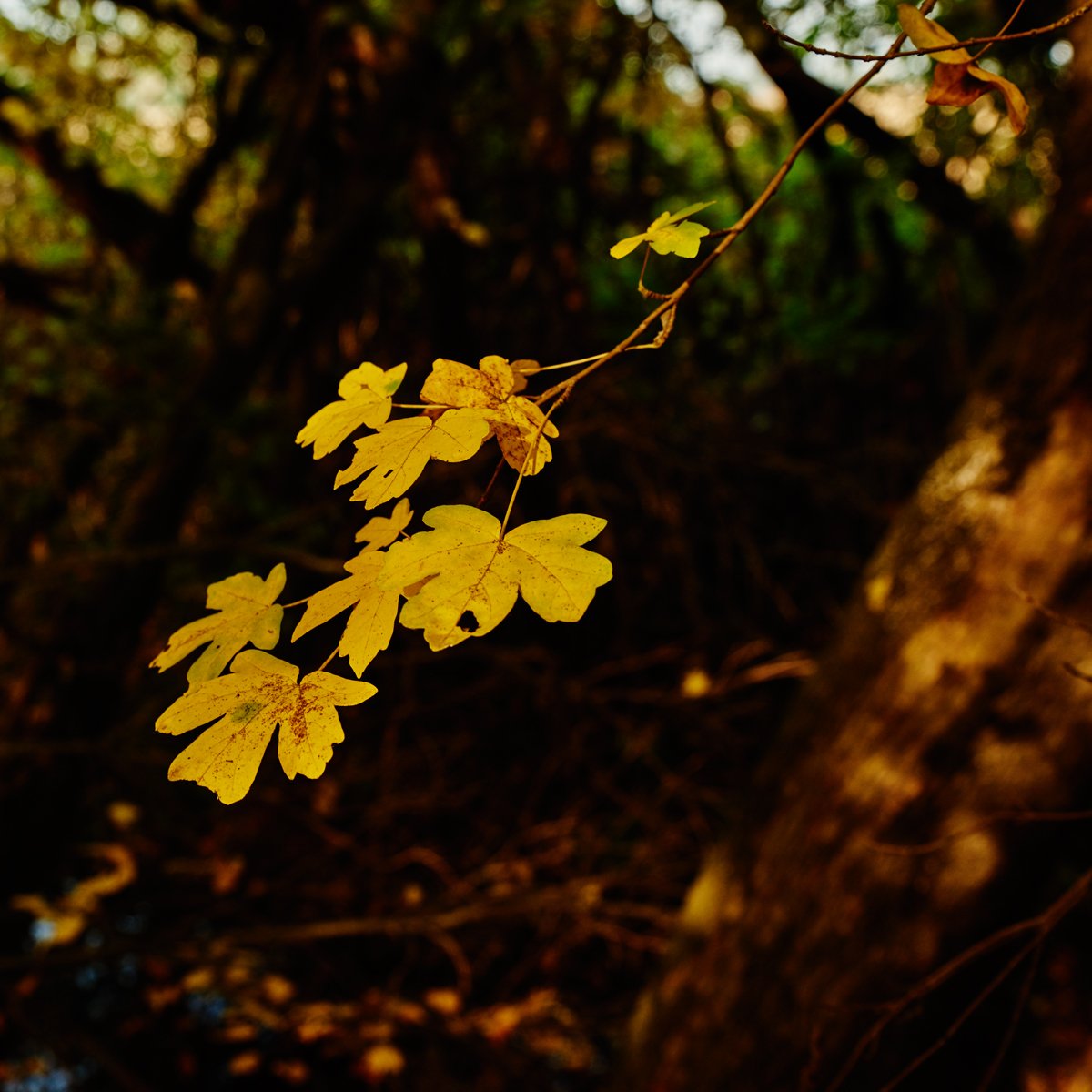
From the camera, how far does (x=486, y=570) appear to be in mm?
605

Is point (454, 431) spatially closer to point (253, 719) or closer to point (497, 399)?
point (497, 399)

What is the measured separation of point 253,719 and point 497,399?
1.02 feet

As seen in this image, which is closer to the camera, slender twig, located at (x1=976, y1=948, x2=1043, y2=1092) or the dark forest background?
slender twig, located at (x1=976, y1=948, x2=1043, y2=1092)

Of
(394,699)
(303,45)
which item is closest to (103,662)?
(394,699)

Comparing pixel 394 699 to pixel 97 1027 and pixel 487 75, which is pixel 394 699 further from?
pixel 487 75

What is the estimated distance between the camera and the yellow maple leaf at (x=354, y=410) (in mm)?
668

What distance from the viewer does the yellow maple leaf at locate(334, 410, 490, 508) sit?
601 millimetres

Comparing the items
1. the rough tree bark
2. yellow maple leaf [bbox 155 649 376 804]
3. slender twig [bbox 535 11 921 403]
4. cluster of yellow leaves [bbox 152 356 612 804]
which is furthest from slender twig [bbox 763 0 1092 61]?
the rough tree bark

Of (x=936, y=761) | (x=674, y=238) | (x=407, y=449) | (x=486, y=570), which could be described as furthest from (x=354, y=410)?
(x=936, y=761)

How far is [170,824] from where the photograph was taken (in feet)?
10.8

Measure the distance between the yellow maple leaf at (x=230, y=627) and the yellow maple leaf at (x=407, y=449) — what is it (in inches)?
4.8

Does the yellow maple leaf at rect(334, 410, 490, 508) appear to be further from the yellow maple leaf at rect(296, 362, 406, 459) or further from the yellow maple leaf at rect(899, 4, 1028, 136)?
the yellow maple leaf at rect(899, 4, 1028, 136)

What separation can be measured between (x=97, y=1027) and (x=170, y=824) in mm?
1200

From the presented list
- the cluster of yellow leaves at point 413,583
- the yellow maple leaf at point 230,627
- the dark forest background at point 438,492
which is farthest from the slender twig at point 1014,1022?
the dark forest background at point 438,492
